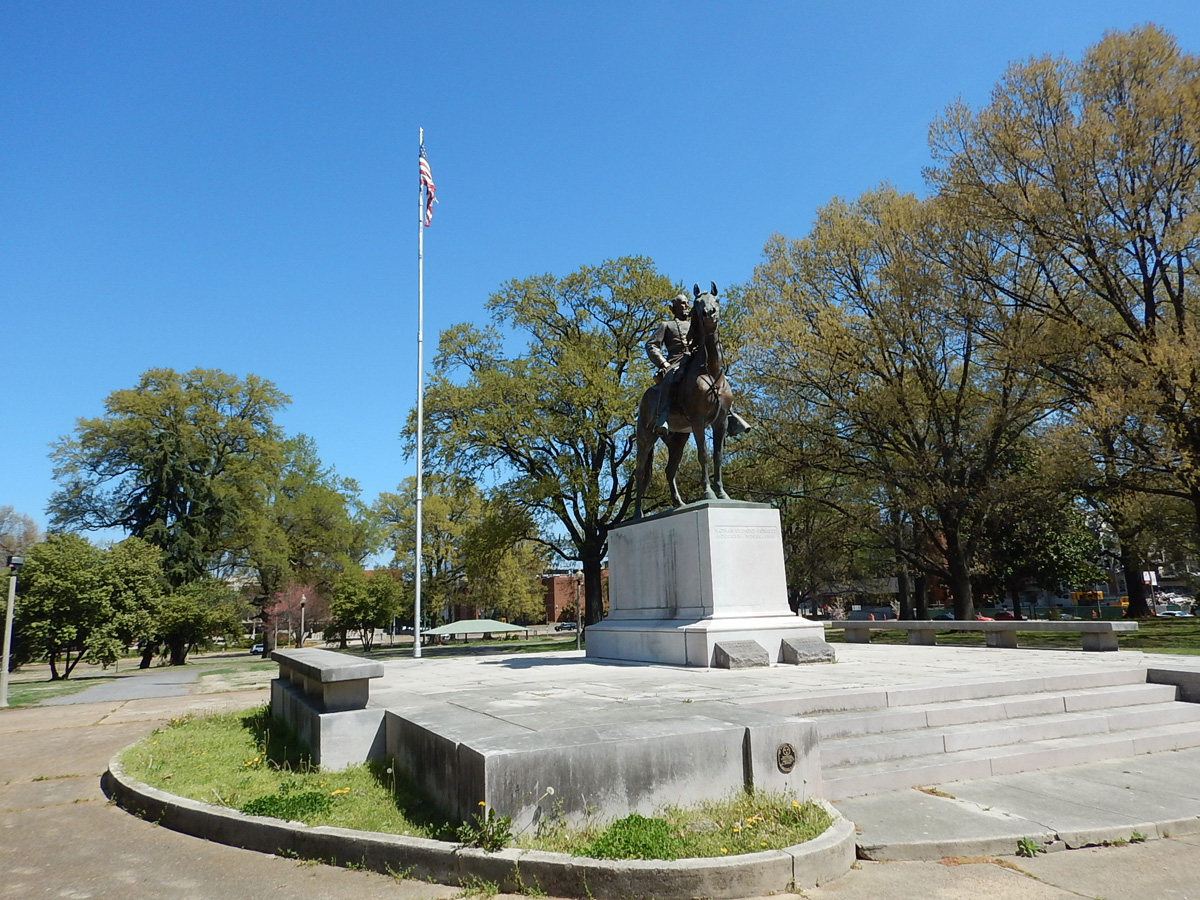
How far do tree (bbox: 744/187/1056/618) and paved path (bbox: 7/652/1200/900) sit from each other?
A: 20056 mm

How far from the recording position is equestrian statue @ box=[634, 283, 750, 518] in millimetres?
13523

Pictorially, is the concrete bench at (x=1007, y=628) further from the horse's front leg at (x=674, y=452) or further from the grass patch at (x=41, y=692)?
the grass patch at (x=41, y=692)

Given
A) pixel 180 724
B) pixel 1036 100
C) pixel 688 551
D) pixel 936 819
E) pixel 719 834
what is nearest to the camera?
pixel 719 834

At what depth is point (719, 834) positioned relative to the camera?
469 centimetres

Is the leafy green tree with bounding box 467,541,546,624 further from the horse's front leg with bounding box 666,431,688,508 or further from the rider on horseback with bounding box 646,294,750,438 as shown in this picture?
the rider on horseback with bounding box 646,294,750,438

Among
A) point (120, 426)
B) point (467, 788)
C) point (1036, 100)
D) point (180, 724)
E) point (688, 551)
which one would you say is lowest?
point (180, 724)

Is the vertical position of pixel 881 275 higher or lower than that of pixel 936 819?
higher

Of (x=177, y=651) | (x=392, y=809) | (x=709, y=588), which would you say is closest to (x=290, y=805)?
(x=392, y=809)

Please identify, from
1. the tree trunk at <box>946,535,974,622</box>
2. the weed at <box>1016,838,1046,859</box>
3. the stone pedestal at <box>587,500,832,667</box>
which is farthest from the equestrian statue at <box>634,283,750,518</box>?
the tree trunk at <box>946,535,974,622</box>

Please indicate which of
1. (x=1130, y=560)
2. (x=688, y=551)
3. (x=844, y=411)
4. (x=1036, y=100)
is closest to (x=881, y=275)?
(x=844, y=411)

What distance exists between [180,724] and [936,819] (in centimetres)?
1051

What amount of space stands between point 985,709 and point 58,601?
3020cm

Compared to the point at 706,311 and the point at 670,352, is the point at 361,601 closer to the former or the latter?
the point at 670,352

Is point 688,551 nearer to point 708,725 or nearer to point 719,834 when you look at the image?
point 708,725
